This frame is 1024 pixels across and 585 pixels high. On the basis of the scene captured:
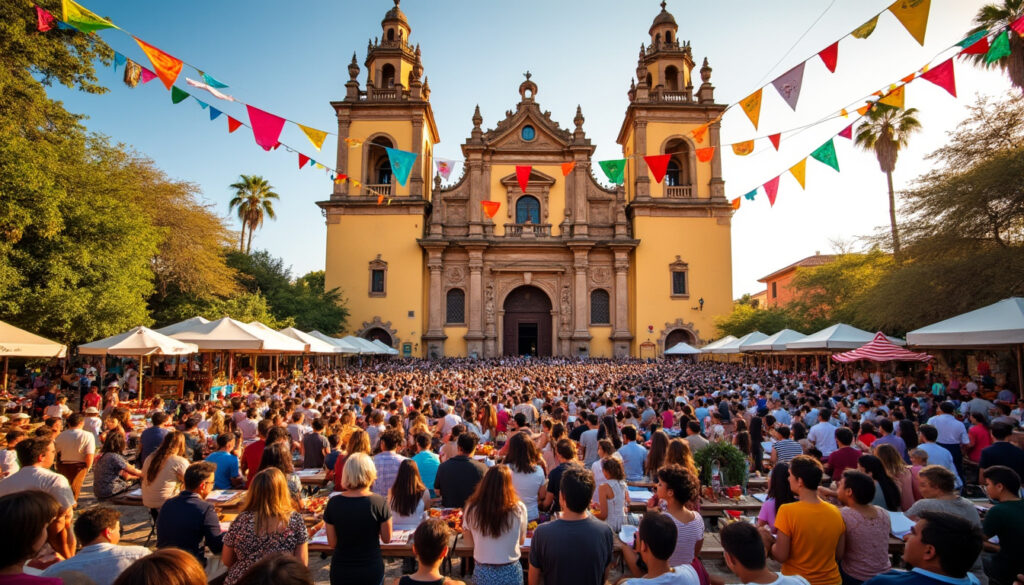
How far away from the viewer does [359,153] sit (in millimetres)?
35438

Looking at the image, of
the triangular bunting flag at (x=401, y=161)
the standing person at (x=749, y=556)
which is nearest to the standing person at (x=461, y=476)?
the standing person at (x=749, y=556)

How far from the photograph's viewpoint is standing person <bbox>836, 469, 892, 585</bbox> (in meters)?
3.94

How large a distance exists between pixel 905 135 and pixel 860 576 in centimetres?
3222

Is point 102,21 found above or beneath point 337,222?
beneath

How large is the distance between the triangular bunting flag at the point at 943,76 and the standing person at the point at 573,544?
32.7 ft

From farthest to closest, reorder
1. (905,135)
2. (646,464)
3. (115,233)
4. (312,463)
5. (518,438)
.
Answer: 1. (905,135)
2. (115,233)
3. (312,463)
4. (646,464)
5. (518,438)

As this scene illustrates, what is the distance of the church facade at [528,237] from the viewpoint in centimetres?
3412

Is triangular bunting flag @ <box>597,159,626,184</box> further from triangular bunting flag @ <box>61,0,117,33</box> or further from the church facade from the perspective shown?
the church facade

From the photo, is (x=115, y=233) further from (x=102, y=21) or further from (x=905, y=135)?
(x=905, y=135)

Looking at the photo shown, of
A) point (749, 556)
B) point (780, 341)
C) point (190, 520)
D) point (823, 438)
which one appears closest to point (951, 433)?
point (823, 438)

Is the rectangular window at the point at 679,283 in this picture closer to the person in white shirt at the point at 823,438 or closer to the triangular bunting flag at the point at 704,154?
the triangular bunting flag at the point at 704,154

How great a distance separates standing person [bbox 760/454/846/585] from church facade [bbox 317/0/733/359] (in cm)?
2969

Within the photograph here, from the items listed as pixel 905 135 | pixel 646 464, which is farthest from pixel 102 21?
pixel 905 135

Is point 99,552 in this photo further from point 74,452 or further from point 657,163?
point 657,163
